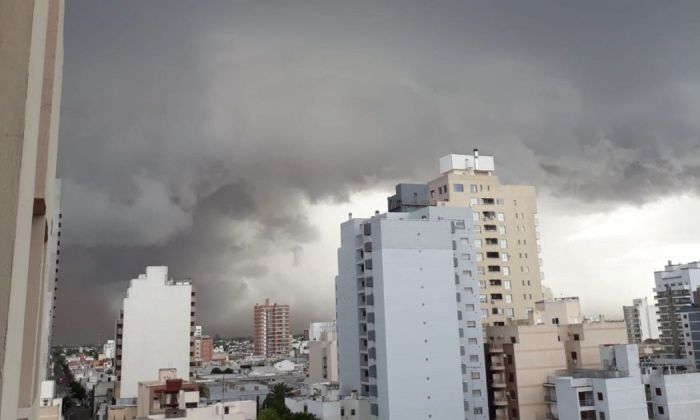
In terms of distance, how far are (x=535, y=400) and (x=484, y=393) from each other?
3495 millimetres

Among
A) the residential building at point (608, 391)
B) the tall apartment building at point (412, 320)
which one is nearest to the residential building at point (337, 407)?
the tall apartment building at point (412, 320)

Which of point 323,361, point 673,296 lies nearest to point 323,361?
point 323,361

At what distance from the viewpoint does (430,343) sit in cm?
3875

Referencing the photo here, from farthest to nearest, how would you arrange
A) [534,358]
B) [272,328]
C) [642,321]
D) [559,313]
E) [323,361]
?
[272,328]
[642,321]
[323,361]
[559,313]
[534,358]

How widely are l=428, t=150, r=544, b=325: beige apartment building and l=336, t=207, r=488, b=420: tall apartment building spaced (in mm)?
12057

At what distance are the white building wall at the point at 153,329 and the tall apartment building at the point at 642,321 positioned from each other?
89.5 meters

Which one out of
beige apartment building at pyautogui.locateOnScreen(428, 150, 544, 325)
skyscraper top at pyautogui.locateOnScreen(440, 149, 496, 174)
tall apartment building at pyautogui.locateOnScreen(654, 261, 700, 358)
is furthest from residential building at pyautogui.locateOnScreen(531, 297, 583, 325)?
tall apartment building at pyautogui.locateOnScreen(654, 261, 700, 358)

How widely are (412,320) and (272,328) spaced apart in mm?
133531

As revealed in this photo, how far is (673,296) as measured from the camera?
277 ft

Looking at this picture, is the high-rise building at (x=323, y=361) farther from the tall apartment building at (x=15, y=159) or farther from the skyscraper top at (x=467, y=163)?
the tall apartment building at (x=15, y=159)

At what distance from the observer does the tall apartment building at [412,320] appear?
3759cm

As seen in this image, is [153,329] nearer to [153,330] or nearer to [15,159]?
[153,330]

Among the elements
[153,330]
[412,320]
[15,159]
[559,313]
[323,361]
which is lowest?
[323,361]

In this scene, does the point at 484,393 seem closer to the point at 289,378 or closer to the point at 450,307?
the point at 450,307
